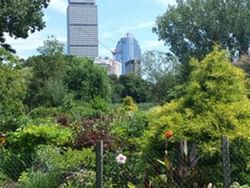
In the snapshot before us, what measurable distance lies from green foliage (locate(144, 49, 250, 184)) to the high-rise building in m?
97.3

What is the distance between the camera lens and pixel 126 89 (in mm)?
74000

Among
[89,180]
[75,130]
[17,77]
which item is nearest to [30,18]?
[17,77]

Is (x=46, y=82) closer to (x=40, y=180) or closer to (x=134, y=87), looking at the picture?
(x=134, y=87)

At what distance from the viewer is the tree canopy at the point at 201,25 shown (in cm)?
6031

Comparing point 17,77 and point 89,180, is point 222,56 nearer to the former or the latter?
point 89,180

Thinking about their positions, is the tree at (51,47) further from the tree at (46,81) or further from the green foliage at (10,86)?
the green foliage at (10,86)

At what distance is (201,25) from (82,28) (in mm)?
51493

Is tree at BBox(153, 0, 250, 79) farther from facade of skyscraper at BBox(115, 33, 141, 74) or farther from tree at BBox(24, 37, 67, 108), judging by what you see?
facade of skyscraper at BBox(115, 33, 141, 74)

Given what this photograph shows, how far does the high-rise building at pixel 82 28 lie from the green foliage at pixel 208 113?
97281mm

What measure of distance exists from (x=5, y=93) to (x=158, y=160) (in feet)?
55.6

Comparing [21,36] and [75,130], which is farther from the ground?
[21,36]

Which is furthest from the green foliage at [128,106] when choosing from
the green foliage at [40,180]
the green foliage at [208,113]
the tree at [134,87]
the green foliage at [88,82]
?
the tree at [134,87]

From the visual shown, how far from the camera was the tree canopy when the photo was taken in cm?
6031

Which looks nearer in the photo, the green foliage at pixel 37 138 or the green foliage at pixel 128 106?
the green foliage at pixel 37 138
